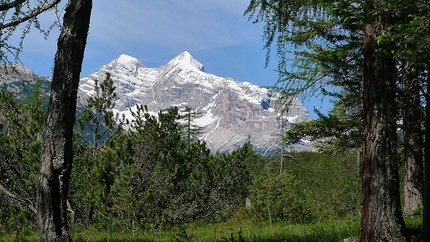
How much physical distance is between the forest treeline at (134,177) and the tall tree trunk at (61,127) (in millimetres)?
3529

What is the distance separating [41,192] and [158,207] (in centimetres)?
511

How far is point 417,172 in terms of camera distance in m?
9.54

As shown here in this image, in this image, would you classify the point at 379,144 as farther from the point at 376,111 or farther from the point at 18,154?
the point at 18,154

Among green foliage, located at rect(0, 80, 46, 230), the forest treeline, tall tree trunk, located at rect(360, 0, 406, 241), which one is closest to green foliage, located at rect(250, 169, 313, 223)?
the forest treeline

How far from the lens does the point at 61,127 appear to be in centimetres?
390

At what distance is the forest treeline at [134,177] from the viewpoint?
28.6 feet

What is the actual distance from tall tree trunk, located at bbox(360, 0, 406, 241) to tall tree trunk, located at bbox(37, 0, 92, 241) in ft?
10.6

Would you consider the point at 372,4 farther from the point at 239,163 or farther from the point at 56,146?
the point at 239,163

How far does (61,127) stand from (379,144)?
11.7ft

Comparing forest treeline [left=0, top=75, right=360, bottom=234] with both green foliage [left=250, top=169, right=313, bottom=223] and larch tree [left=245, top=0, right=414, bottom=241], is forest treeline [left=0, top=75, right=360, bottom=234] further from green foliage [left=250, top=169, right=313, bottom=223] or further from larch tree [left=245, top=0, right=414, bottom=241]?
larch tree [left=245, top=0, right=414, bottom=241]

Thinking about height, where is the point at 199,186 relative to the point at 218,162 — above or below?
below

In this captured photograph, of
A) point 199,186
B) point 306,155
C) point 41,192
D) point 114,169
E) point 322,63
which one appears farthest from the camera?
point 306,155

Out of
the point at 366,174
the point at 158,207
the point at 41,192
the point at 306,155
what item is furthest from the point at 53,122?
the point at 306,155

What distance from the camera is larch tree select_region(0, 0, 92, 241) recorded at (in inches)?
153
